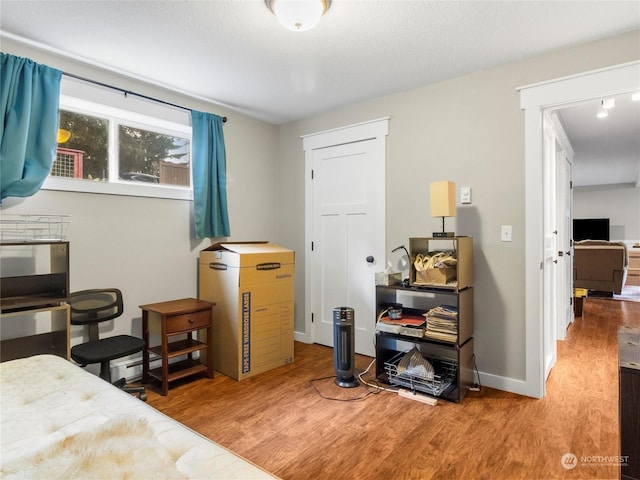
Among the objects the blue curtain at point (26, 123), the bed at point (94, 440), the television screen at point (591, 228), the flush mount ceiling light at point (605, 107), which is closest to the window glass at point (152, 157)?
the blue curtain at point (26, 123)

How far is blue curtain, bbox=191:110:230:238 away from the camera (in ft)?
10.6

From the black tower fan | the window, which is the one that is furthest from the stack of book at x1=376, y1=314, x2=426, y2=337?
the window

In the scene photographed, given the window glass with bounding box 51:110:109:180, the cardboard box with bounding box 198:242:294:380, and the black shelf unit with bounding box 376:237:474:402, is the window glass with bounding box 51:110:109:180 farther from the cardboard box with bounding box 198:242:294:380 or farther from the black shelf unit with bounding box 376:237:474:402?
the black shelf unit with bounding box 376:237:474:402

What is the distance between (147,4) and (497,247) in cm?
271

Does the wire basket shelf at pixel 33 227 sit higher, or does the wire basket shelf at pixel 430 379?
the wire basket shelf at pixel 33 227

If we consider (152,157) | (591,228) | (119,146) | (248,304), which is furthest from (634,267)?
(119,146)

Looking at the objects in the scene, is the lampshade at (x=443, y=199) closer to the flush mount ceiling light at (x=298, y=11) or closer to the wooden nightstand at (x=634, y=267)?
the flush mount ceiling light at (x=298, y=11)

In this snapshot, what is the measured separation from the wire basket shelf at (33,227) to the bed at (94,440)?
1.28m

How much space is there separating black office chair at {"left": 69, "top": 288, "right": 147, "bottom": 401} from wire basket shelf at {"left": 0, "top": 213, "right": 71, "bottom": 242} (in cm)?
43

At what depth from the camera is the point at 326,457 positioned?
6.22 ft

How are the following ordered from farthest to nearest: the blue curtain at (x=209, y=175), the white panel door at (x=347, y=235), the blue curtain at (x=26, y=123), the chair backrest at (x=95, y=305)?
1. the white panel door at (x=347, y=235)
2. the blue curtain at (x=209, y=175)
3. the chair backrest at (x=95, y=305)
4. the blue curtain at (x=26, y=123)

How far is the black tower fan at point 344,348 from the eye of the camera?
2.79 metres

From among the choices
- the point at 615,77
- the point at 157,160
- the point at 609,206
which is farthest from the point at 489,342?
the point at 609,206

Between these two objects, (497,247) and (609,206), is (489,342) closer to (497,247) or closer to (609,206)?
(497,247)
